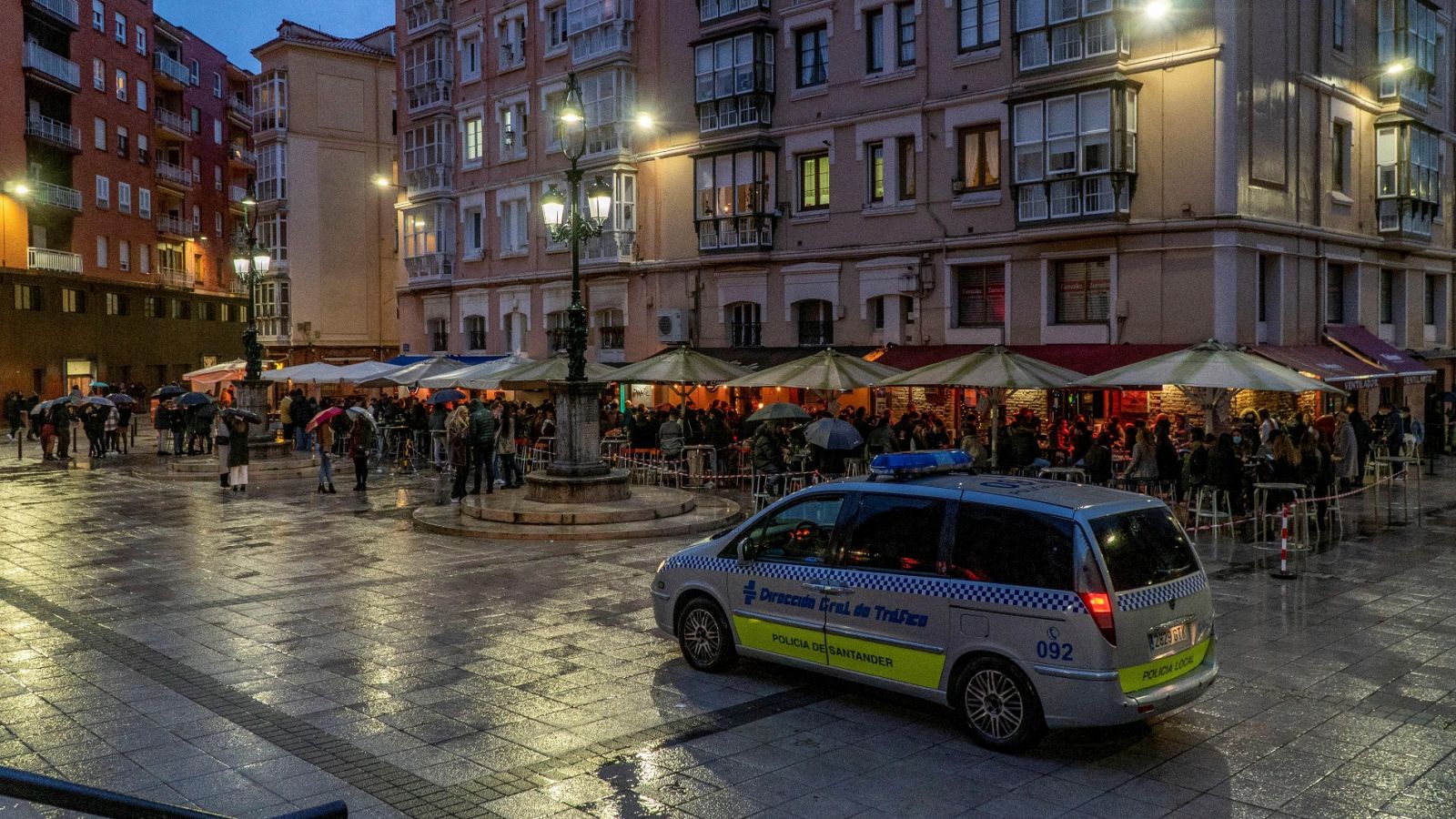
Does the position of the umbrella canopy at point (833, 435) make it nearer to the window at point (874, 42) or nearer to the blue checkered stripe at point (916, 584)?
the blue checkered stripe at point (916, 584)

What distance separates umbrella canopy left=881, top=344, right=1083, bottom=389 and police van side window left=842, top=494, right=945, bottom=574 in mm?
10207

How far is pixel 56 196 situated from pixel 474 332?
935 inches

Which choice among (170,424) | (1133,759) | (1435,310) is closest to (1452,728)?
(1133,759)

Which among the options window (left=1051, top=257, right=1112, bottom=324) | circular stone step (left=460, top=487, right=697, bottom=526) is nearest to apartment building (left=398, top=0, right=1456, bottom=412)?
window (left=1051, top=257, right=1112, bottom=324)

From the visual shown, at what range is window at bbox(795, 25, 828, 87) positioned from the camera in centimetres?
2798

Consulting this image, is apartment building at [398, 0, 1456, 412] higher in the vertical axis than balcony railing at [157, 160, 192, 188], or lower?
lower

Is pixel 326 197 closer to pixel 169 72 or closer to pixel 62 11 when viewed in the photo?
pixel 62 11

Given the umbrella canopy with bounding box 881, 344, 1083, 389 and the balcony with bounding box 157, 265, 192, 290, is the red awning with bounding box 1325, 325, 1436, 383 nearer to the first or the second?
the umbrella canopy with bounding box 881, 344, 1083, 389

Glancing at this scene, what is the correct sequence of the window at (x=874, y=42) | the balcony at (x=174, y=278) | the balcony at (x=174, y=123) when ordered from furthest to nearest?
1. the balcony at (x=174, y=123)
2. the balcony at (x=174, y=278)
3. the window at (x=874, y=42)

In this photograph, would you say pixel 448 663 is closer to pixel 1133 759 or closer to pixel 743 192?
pixel 1133 759

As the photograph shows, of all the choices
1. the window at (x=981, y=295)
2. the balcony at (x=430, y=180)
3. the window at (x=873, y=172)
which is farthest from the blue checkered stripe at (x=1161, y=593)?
the balcony at (x=430, y=180)

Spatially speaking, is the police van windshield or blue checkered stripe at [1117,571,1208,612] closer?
blue checkered stripe at [1117,571,1208,612]

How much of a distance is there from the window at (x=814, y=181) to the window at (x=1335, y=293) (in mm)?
11861

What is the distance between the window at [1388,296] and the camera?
27.8 meters
